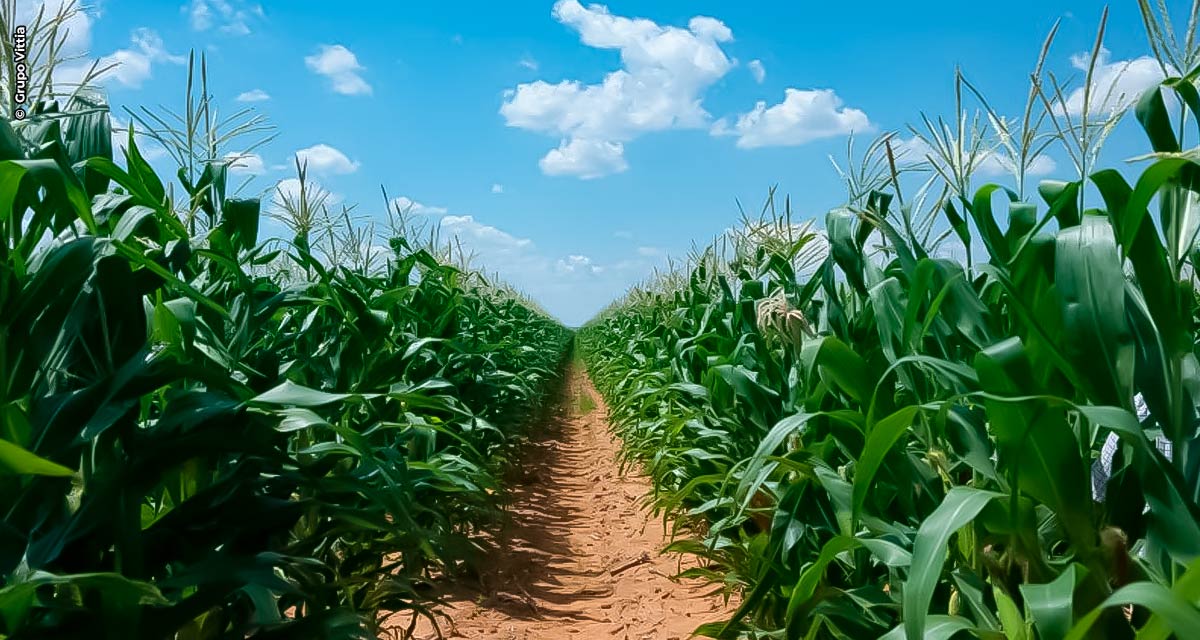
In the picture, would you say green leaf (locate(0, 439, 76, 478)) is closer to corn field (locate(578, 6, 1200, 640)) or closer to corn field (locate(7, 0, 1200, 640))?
corn field (locate(7, 0, 1200, 640))

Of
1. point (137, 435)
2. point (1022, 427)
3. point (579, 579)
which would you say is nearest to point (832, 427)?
point (1022, 427)

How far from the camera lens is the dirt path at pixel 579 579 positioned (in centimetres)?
346

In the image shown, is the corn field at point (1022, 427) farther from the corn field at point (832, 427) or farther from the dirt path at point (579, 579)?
the dirt path at point (579, 579)

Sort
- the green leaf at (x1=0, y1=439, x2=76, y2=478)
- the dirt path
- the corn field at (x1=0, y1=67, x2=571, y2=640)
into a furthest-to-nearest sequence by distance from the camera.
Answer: the dirt path → the corn field at (x1=0, y1=67, x2=571, y2=640) → the green leaf at (x1=0, y1=439, x2=76, y2=478)

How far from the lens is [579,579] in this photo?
4223 millimetres

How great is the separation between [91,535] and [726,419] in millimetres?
2577

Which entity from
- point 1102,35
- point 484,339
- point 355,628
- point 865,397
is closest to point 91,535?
point 355,628

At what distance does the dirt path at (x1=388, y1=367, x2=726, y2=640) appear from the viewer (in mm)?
3463

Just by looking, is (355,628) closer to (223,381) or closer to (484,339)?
(223,381)

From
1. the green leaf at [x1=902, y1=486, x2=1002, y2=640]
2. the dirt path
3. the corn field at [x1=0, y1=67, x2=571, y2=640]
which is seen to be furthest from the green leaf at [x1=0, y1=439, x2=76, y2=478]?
the dirt path

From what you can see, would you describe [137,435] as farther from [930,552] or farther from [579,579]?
[579,579]

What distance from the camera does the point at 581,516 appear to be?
568 centimetres

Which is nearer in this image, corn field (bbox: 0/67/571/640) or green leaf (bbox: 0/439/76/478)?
green leaf (bbox: 0/439/76/478)

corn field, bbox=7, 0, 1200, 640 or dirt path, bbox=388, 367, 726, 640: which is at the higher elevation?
corn field, bbox=7, 0, 1200, 640
